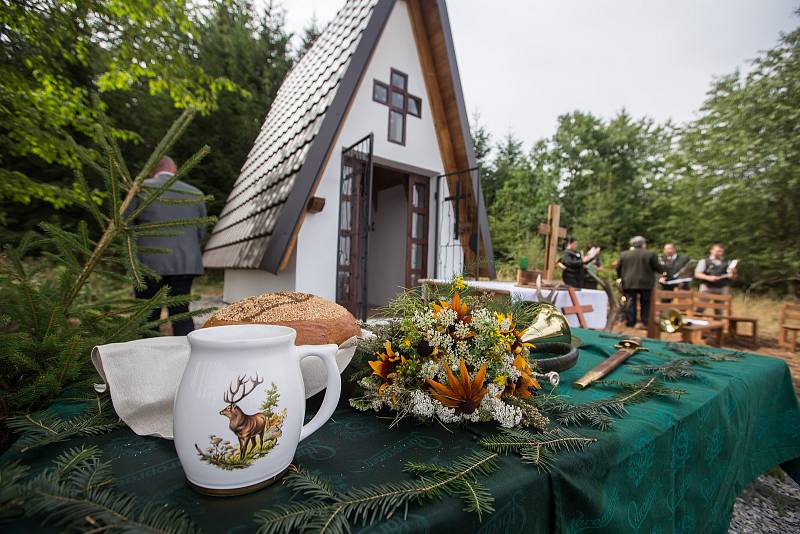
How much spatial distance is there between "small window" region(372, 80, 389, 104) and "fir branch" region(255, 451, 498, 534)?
5.72m

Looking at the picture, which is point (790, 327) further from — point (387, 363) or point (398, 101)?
point (387, 363)

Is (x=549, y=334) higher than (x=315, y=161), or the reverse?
(x=315, y=161)

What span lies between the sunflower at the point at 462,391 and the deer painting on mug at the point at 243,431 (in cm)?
33

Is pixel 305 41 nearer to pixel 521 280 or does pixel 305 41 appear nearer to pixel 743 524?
pixel 521 280

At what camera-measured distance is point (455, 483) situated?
545mm

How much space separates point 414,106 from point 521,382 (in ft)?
19.6

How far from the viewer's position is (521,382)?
0.81 metres

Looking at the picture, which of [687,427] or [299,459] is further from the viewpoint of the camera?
[687,427]

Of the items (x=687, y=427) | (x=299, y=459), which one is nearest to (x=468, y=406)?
(x=299, y=459)

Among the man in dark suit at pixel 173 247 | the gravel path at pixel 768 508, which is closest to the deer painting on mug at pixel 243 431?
the gravel path at pixel 768 508

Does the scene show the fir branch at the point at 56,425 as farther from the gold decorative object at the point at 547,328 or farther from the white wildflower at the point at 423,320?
the gold decorative object at the point at 547,328

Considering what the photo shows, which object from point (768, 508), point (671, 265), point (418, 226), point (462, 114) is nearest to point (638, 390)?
point (768, 508)

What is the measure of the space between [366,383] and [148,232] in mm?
796

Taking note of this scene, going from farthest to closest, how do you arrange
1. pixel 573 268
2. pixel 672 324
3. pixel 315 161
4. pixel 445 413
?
pixel 573 268, pixel 315 161, pixel 672 324, pixel 445 413
